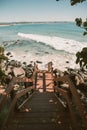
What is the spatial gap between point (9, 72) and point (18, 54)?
17.5 metres

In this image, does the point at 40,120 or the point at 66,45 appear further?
the point at 66,45

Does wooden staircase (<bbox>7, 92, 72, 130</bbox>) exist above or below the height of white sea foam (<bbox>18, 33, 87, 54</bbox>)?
above

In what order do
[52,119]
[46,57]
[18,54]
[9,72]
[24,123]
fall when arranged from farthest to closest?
[18,54]
[46,57]
[9,72]
[52,119]
[24,123]

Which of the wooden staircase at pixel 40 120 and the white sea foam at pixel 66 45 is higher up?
the wooden staircase at pixel 40 120

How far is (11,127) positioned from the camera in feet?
17.3

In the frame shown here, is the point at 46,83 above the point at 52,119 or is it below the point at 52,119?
below

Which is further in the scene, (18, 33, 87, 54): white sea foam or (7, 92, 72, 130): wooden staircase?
(18, 33, 87, 54): white sea foam

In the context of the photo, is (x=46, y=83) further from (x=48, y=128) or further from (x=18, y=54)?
(x=18, y=54)

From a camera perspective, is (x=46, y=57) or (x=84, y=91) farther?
(x=46, y=57)

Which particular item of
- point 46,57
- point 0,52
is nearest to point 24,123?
point 0,52

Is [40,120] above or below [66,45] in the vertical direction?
above

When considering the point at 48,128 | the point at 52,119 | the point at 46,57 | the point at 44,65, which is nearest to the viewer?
the point at 48,128

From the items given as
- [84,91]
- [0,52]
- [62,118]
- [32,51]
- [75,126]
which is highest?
[0,52]

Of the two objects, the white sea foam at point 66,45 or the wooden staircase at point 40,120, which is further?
the white sea foam at point 66,45
